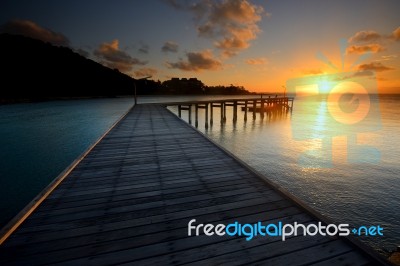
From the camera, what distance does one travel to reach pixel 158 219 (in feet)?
10.3

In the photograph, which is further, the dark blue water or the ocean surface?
the dark blue water

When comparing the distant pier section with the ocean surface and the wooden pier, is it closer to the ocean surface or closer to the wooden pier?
the ocean surface

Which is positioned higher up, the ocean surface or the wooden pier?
the wooden pier

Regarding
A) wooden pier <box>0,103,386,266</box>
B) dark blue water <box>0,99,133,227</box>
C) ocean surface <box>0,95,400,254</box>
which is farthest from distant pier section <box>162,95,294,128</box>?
wooden pier <box>0,103,386,266</box>

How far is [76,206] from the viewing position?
11.4 ft

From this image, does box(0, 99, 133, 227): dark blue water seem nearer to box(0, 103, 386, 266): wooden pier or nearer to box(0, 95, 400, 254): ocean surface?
box(0, 95, 400, 254): ocean surface

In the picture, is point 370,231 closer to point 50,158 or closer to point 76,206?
point 76,206

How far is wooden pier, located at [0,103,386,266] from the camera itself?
2.41 metres

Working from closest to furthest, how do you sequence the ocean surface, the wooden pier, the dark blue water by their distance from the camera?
the wooden pier → the ocean surface → the dark blue water

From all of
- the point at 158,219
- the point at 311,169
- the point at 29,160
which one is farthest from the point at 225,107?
the point at 158,219

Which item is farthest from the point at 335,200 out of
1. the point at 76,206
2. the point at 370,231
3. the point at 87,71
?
the point at 87,71

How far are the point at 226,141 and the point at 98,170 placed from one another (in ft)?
53.6

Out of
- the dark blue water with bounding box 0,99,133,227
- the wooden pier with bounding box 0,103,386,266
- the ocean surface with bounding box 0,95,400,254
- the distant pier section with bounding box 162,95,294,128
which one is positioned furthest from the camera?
the distant pier section with bounding box 162,95,294,128

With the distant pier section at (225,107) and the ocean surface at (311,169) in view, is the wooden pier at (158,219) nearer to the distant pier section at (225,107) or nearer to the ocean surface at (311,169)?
the ocean surface at (311,169)
